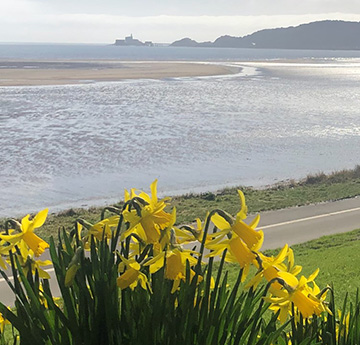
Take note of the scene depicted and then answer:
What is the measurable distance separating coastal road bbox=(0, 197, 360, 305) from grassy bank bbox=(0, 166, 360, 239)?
880 mm

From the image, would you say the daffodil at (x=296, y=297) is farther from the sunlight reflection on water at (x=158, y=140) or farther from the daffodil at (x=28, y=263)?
the sunlight reflection on water at (x=158, y=140)

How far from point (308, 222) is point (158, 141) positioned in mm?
16114

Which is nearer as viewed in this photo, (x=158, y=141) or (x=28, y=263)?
(x=28, y=263)

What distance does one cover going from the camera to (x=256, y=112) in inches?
1550

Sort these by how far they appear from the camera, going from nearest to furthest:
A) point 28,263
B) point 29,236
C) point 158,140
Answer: point 29,236
point 28,263
point 158,140

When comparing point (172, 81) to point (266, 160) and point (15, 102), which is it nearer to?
point (15, 102)

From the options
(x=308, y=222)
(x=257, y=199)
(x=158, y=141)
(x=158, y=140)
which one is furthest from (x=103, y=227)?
(x=158, y=140)

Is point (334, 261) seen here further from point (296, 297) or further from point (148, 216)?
point (148, 216)

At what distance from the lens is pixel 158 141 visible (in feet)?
95.8

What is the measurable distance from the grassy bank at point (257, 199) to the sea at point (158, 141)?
2148 mm

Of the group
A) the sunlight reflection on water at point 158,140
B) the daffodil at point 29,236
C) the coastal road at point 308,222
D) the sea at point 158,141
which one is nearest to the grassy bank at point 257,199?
the coastal road at point 308,222

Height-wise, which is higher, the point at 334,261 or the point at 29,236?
the point at 29,236

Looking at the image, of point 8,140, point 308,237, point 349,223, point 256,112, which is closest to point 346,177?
point 349,223

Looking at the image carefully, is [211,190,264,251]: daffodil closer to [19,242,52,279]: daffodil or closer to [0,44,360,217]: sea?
[19,242,52,279]: daffodil
